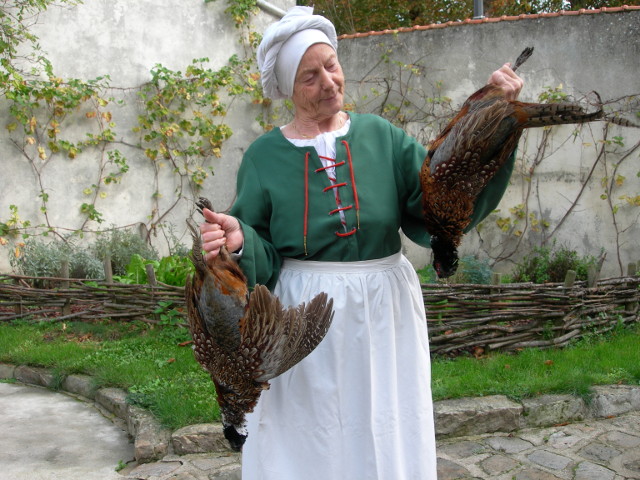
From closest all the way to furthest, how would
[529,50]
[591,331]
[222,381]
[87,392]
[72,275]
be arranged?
1. [222,381]
2. [529,50]
3. [87,392]
4. [591,331]
5. [72,275]

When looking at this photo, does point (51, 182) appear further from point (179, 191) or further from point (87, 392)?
point (87, 392)

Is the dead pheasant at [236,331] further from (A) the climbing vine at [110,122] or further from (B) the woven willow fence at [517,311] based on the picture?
(A) the climbing vine at [110,122]

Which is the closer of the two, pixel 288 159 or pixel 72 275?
pixel 288 159

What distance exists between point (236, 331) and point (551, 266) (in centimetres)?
585

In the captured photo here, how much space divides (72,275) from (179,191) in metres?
1.71

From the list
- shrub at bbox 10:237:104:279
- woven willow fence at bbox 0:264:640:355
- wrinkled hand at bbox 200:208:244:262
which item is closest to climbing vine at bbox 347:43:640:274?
woven willow fence at bbox 0:264:640:355

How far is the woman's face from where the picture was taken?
193cm

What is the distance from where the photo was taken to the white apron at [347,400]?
6.40ft

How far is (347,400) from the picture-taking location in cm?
197

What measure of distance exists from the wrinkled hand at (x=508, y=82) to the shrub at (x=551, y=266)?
5011mm

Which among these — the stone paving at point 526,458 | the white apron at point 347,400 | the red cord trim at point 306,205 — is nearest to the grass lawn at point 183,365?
the stone paving at point 526,458

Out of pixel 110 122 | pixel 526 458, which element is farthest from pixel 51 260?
pixel 526 458

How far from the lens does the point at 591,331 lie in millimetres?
5047

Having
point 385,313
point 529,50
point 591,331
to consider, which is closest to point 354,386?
point 385,313
